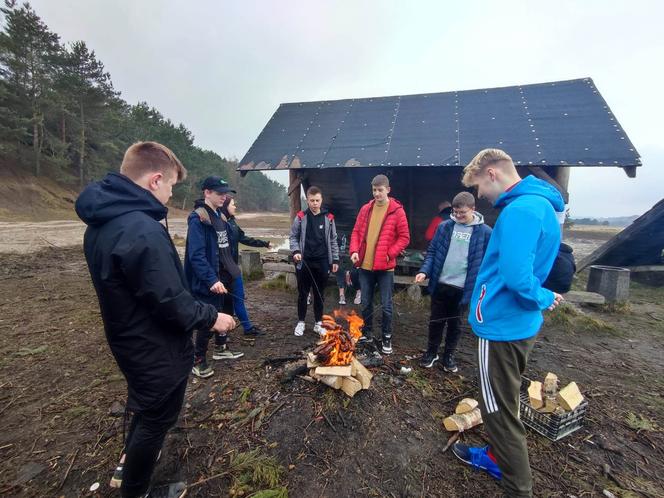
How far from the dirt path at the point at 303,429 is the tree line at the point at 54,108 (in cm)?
3254

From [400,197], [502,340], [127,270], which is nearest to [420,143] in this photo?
[400,197]

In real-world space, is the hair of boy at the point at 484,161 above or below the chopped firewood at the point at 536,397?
above

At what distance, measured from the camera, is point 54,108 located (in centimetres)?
2684

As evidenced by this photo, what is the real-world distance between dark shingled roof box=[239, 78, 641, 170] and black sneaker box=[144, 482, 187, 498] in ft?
18.7

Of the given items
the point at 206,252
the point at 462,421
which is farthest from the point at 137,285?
the point at 462,421

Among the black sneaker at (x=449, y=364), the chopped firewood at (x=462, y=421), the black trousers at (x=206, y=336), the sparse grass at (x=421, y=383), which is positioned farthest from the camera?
the black sneaker at (x=449, y=364)

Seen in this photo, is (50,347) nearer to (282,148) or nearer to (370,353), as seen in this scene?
Answer: (370,353)

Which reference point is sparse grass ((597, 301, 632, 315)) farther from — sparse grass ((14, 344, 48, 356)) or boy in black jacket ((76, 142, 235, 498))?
sparse grass ((14, 344, 48, 356))

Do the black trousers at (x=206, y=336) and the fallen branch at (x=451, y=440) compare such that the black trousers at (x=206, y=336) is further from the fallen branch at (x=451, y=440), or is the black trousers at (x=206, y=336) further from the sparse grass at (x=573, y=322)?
the sparse grass at (x=573, y=322)

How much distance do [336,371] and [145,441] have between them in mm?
1726

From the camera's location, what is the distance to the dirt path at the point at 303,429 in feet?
7.92

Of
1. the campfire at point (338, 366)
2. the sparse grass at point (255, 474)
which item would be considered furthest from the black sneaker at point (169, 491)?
the campfire at point (338, 366)

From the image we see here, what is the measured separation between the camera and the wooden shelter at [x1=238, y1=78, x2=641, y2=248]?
18.4ft

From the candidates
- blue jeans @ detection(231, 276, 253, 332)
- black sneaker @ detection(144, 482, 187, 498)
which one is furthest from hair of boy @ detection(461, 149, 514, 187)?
blue jeans @ detection(231, 276, 253, 332)
